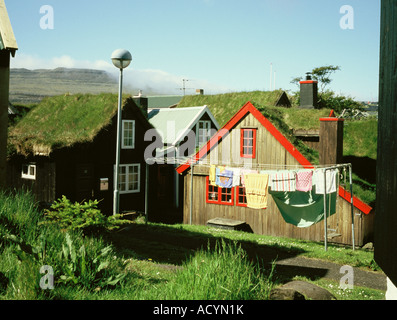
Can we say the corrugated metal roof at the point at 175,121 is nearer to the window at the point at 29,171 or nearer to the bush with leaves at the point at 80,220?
the window at the point at 29,171

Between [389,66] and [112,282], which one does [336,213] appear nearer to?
[112,282]

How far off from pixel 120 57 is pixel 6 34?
3.34 m

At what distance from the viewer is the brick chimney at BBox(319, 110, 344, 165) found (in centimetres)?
1959

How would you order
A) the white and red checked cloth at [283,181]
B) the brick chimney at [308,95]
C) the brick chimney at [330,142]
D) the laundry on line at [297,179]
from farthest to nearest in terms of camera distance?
the brick chimney at [308,95] → the brick chimney at [330,142] → the white and red checked cloth at [283,181] → the laundry on line at [297,179]

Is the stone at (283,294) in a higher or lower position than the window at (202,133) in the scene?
lower

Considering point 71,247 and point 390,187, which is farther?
point 71,247

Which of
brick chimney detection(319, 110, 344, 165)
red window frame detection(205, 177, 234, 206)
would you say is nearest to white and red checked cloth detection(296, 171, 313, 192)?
brick chimney detection(319, 110, 344, 165)

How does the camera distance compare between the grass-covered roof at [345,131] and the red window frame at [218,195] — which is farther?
the red window frame at [218,195]

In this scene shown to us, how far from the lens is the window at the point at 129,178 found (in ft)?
80.5

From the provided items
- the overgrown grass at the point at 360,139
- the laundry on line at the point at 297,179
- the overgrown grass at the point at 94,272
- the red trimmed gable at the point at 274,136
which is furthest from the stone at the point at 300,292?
the overgrown grass at the point at 360,139
